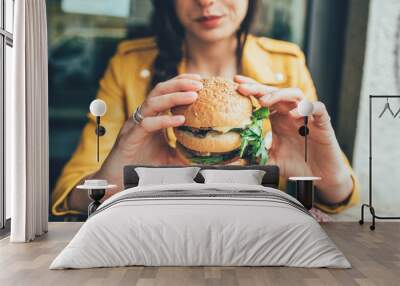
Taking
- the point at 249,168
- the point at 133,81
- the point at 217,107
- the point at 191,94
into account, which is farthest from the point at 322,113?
the point at 133,81

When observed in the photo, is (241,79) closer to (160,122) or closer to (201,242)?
(160,122)

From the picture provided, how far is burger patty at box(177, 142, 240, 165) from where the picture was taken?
23.2ft

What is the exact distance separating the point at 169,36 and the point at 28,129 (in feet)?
7.81

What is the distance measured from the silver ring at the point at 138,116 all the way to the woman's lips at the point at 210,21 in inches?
51.7

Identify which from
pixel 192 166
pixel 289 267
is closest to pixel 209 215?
pixel 289 267

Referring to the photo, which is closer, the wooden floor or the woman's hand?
the wooden floor

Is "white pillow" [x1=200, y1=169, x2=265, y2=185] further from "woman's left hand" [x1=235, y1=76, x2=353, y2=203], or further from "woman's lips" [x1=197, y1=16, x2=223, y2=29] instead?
"woman's lips" [x1=197, y1=16, x2=223, y2=29]

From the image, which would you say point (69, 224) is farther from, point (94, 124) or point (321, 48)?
point (321, 48)

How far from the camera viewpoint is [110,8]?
7.27m

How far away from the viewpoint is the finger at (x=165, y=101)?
7.11m

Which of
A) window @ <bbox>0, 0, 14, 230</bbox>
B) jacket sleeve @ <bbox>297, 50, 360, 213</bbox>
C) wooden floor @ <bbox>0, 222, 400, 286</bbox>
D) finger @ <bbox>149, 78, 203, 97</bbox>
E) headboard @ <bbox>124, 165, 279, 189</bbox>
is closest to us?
wooden floor @ <bbox>0, 222, 400, 286</bbox>

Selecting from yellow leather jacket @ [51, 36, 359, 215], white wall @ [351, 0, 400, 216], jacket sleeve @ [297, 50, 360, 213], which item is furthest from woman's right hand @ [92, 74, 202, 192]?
white wall @ [351, 0, 400, 216]

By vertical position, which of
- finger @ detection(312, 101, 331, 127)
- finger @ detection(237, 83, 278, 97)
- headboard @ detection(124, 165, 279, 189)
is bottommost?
headboard @ detection(124, 165, 279, 189)

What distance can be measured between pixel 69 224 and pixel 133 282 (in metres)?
3.39
